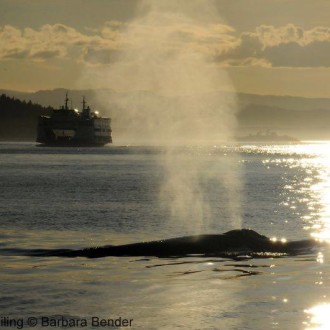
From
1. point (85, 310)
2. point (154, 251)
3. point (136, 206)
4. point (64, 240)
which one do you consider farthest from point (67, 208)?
point (85, 310)

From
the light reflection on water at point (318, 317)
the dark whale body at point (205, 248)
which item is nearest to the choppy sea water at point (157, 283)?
the light reflection on water at point (318, 317)

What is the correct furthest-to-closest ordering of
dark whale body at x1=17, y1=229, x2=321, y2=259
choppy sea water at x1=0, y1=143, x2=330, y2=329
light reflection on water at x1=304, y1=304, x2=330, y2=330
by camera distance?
dark whale body at x1=17, y1=229, x2=321, y2=259 < choppy sea water at x1=0, y1=143, x2=330, y2=329 < light reflection on water at x1=304, y1=304, x2=330, y2=330

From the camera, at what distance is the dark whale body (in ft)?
Result: 131

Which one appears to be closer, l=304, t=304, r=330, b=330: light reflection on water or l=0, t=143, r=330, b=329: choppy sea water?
l=304, t=304, r=330, b=330: light reflection on water

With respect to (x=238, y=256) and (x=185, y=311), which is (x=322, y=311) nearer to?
(x=185, y=311)

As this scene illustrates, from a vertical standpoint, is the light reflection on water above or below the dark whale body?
below

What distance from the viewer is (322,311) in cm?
2820

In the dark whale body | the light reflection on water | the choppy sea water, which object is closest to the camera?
the light reflection on water

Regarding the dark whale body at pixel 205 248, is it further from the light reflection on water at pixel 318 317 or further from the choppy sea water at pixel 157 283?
the light reflection on water at pixel 318 317

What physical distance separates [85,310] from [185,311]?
3.40 meters

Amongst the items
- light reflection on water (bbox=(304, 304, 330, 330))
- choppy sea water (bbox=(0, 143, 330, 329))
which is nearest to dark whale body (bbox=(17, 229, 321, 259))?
choppy sea water (bbox=(0, 143, 330, 329))

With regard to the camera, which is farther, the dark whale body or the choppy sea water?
the dark whale body

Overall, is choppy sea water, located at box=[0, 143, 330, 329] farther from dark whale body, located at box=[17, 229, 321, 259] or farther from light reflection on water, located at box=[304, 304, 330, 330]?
dark whale body, located at box=[17, 229, 321, 259]

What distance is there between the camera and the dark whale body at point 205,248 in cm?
4006
